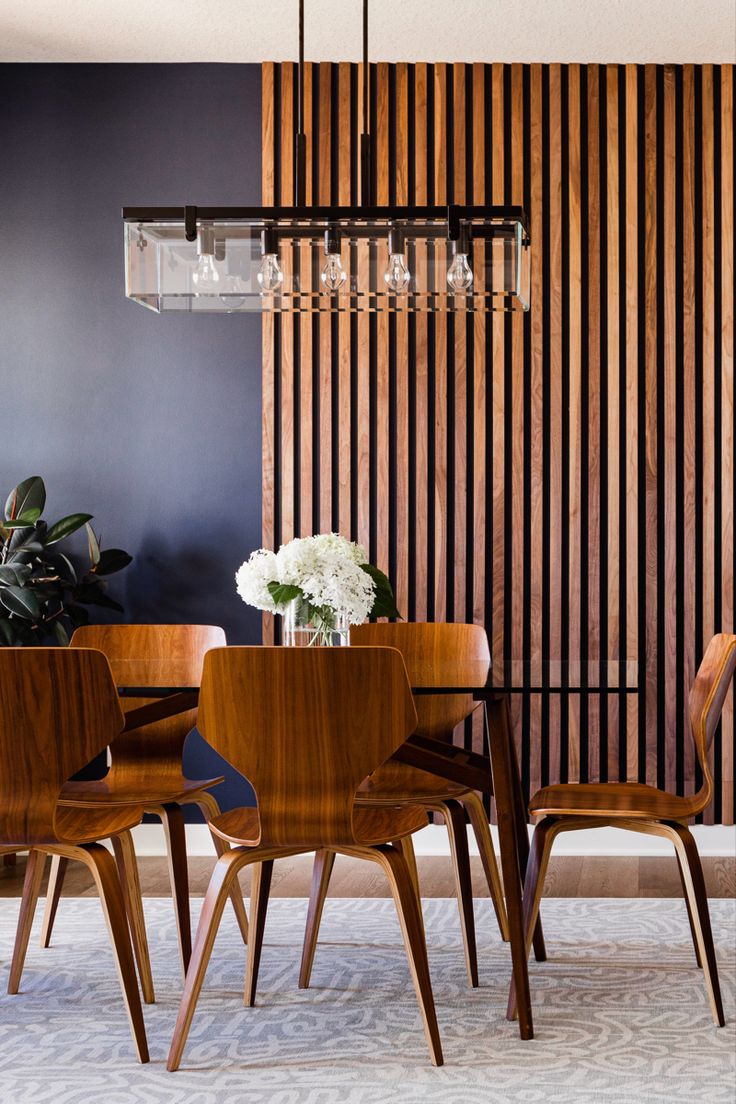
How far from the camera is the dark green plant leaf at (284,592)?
314cm

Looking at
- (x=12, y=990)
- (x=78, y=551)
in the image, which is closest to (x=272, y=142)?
(x=78, y=551)

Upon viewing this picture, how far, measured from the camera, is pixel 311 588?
3.11 metres

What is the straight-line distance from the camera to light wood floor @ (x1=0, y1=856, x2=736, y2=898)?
4109mm

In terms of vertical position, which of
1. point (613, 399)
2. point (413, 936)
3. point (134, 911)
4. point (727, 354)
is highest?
point (727, 354)

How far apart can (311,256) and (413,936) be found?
6.68ft

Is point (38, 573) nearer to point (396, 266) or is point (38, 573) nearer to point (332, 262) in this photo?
point (332, 262)

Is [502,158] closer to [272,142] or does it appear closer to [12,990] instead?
[272,142]

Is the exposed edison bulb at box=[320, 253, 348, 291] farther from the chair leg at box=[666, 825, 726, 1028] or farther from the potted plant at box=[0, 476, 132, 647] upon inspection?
the chair leg at box=[666, 825, 726, 1028]

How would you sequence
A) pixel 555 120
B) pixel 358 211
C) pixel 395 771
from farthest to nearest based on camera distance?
pixel 555 120 < pixel 395 771 < pixel 358 211

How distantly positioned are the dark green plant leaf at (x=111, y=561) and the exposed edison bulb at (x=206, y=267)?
57.6 inches

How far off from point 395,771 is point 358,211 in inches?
66.6

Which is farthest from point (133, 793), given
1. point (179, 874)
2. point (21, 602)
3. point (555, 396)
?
point (555, 396)

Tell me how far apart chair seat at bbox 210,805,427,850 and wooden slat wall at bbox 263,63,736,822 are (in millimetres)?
1982

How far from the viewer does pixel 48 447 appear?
490cm
